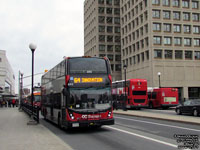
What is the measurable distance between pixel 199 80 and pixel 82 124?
197ft

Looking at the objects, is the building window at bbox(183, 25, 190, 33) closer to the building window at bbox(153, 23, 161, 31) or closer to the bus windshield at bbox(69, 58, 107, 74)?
the building window at bbox(153, 23, 161, 31)

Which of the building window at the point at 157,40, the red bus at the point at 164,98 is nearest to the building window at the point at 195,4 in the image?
the building window at the point at 157,40

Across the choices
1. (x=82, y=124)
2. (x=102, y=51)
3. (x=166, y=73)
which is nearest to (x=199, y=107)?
(x=82, y=124)

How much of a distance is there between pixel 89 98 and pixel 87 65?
1670mm

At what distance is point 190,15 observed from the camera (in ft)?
224

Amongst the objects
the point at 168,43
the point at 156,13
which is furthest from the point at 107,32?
the point at 168,43

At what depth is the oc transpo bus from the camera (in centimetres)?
1323

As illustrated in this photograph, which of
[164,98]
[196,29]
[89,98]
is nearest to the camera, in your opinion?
[89,98]

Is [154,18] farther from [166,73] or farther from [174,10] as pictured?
[166,73]

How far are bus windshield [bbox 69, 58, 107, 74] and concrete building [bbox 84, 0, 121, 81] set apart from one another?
76.3 meters

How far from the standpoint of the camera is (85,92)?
13.5m

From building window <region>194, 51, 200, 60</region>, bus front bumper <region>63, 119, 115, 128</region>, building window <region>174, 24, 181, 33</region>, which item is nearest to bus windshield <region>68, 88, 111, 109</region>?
bus front bumper <region>63, 119, 115, 128</region>

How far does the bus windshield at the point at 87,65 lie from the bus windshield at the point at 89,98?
95 centimetres

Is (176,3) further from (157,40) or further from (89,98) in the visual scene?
(89,98)
